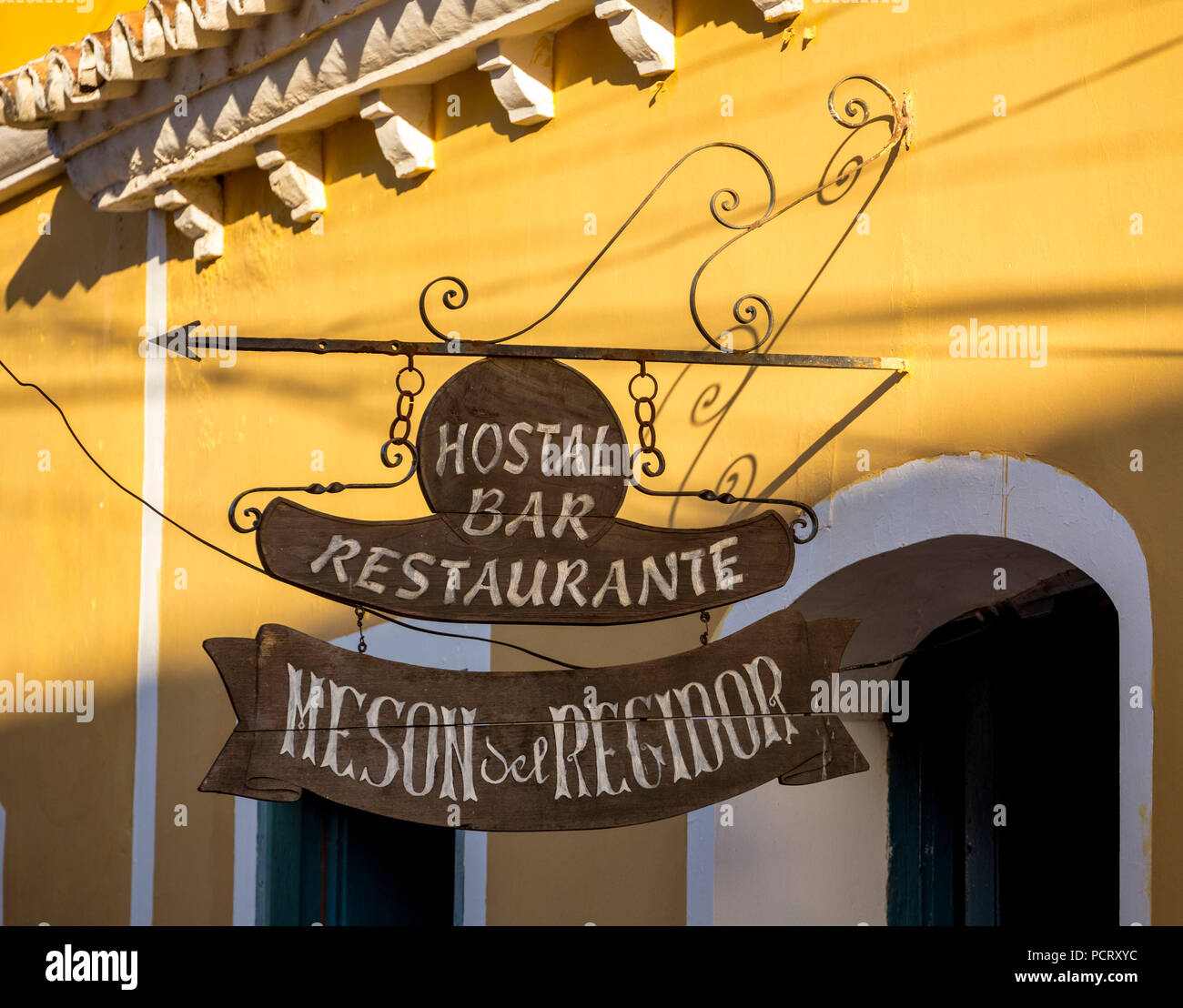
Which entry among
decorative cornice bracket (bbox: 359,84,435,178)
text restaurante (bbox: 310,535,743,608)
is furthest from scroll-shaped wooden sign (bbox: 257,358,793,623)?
decorative cornice bracket (bbox: 359,84,435,178)

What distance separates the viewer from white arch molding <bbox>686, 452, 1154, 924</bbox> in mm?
3162

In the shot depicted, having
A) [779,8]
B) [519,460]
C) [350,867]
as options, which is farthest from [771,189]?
[350,867]

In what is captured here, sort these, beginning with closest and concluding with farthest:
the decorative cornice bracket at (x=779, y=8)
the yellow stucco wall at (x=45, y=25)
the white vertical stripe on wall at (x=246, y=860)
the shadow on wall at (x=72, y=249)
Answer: the decorative cornice bracket at (x=779, y=8) → the white vertical stripe on wall at (x=246, y=860) → the shadow on wall at (x=72, y=249) → the yellow stucco wall at (x=45, y=25)

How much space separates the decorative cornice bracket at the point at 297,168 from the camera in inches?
202

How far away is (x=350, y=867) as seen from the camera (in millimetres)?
5262

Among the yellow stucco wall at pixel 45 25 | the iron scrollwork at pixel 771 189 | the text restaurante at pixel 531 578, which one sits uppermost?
the yellow stucco wall at pixel 45 25

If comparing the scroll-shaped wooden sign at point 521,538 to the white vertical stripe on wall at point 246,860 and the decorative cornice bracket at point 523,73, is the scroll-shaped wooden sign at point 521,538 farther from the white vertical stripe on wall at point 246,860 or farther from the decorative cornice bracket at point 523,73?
the white vertical stripe on wall at point 246,860

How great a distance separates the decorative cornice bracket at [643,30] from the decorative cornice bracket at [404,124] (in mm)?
892

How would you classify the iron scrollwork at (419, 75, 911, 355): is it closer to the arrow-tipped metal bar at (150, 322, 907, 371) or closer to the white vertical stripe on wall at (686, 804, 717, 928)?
the arrow-tipped metal bar at (150, 322, 907, 371)

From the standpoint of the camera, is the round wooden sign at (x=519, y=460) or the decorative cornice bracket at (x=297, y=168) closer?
the round wooden sign at (x=519, y=460)

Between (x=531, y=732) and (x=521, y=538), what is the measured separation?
0.44 m

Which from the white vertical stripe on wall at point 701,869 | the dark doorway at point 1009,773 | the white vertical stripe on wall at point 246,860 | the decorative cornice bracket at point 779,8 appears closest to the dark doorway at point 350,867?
the white vertical stripe on wall at point 246,860

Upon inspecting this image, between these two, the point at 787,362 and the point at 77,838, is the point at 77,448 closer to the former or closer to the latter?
the point at 77,838

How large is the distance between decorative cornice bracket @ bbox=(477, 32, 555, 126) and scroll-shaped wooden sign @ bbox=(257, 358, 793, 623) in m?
1.61
